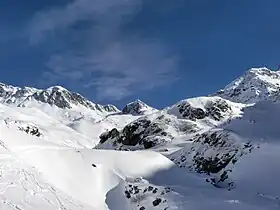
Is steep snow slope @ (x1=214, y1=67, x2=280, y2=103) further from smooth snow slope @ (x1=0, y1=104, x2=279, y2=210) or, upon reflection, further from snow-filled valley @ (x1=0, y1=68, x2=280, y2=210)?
smooth snow slope @ (x1=0, y1=104, x2=279, y2=210)

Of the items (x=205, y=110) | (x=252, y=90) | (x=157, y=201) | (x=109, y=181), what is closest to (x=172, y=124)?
(x=205, y=110)

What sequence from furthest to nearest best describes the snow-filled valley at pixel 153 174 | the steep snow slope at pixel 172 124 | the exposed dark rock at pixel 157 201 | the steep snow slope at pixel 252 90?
the steep snow slope at pixel 252 90
the steep snow slope at pixel 172 124
the exposed dark rock at pixel 157 201
the snow-filled valley at pixel 153 174

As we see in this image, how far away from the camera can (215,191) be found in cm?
2855

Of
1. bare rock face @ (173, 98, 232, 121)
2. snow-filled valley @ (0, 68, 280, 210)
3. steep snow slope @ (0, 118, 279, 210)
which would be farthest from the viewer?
bare rock face @ (173, 98, 232, 121)

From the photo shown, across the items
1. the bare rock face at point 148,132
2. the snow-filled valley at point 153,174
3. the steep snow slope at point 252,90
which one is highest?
the steep snow slope at point 252,90

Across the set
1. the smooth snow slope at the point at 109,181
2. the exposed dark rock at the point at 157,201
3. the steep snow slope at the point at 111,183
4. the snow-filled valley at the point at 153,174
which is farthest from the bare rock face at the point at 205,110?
the exposed dark rock at the point at 157,201

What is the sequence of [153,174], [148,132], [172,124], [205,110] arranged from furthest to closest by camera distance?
[205,110] → [172,124] → [148,132] → [153,174]

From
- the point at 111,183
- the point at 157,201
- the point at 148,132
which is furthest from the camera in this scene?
the point at 148,132

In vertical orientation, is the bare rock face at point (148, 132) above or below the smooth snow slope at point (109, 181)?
above

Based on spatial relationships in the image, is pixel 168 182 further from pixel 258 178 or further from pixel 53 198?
pixel 53 198

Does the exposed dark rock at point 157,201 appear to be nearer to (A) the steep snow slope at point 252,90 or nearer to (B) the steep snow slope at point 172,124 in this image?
(B) the steep snow slope at point 172,124

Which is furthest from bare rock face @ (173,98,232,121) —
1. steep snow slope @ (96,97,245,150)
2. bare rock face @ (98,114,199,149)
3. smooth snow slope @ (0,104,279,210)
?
smooth snow slope @ (0,104,279,210)

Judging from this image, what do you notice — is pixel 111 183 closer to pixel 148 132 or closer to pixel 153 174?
pixel 153 174

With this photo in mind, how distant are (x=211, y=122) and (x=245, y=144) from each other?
1936 inches
